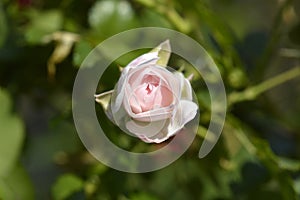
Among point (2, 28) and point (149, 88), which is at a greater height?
point (149, 88)

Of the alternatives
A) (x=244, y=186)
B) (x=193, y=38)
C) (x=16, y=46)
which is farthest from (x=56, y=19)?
(x=244, y=186)

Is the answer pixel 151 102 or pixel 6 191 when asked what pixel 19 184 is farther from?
pixel 151 102

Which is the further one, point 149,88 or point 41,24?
point 41,24

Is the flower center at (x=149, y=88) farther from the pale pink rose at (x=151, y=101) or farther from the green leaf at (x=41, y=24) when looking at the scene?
the green leaf at (x=41, y=24)

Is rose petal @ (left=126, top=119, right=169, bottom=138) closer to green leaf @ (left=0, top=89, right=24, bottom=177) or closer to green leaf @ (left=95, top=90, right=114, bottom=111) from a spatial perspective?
green leaf @ (left=95, top=90, right=114, bottom=111)

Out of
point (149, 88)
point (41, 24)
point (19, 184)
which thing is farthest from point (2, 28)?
point (149, 88)

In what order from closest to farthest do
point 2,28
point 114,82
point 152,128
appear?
1. point 152,128
2. point 114,82
3. point 2,28

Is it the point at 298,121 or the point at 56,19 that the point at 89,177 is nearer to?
the point at 56,19

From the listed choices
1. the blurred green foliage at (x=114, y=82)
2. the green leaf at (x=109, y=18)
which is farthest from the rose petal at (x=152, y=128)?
the green leaf at (x=109, y=18)
